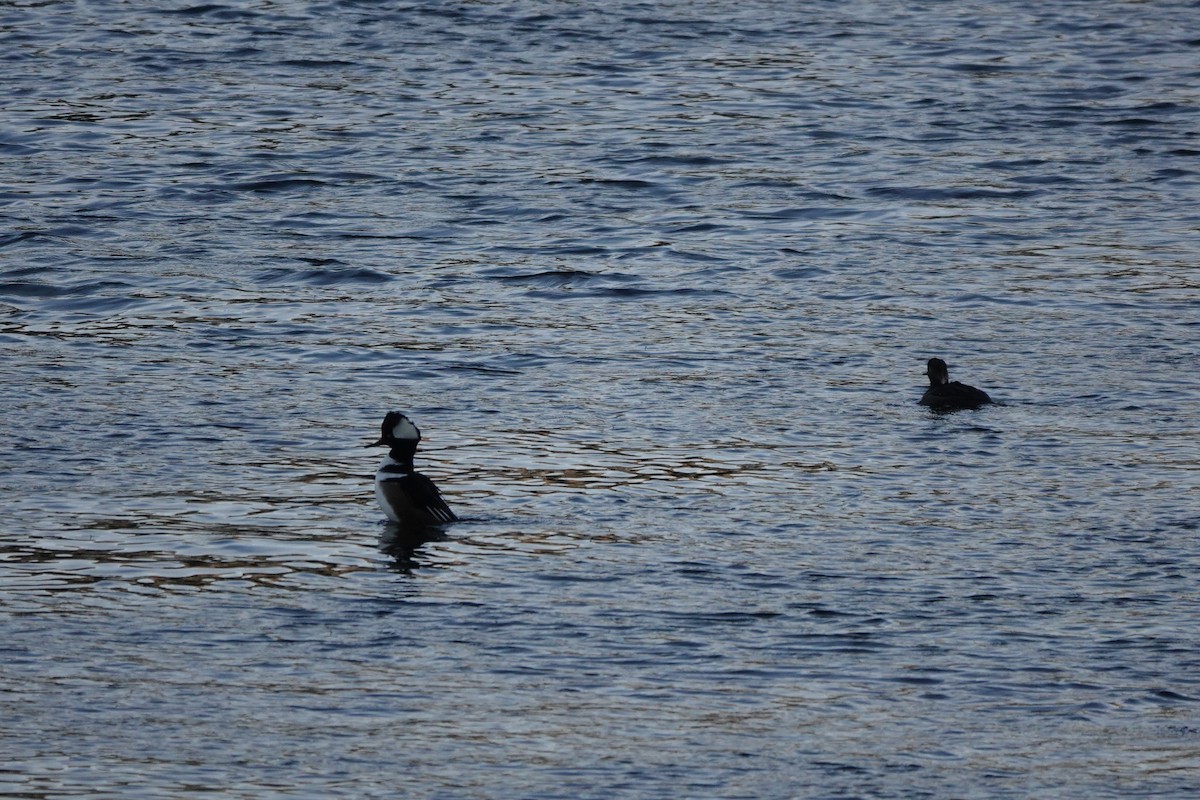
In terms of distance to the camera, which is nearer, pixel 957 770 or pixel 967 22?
pixel 957 770

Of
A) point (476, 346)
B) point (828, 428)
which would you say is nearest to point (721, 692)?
point (828, 428)

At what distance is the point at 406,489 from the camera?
10.7 metres

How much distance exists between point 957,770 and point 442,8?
20.5m

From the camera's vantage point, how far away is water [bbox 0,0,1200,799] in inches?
322

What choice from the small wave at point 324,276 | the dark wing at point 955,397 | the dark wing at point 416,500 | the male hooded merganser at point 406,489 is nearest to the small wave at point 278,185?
the small wave at point 324,276

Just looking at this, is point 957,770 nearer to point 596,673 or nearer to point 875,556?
point 596,673

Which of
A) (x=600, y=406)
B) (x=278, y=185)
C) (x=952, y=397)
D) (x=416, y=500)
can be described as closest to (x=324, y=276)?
(x=278, y=185)

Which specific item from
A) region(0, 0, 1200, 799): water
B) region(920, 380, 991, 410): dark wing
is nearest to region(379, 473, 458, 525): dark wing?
region(0, 0, 1200, 799): water

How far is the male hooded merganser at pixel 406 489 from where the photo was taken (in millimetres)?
10672

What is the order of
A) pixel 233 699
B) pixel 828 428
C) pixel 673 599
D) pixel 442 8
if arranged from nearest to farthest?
pixel 233 699, pixel 673 599, pixel 828 428, pixel 442 8

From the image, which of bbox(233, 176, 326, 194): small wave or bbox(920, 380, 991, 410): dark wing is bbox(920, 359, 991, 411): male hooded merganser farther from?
bbox(233, 176, 326, 194): small wave

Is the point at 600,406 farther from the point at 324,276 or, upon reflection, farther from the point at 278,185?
the point at 278,185

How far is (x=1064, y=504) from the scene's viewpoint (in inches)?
441

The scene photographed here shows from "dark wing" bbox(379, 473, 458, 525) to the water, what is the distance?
239 millimetres
